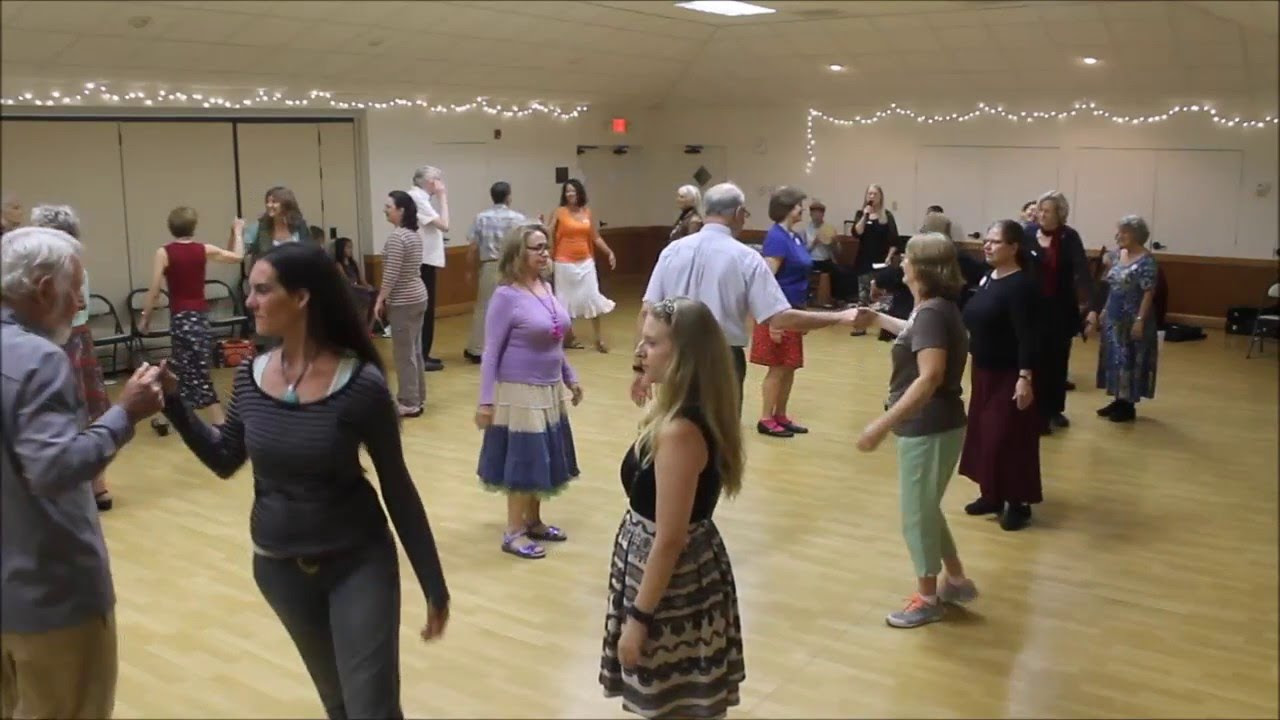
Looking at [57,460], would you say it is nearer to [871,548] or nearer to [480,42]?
[871,548]

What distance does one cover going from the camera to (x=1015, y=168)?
39.9 ft

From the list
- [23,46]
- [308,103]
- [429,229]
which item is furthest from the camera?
[308,103]

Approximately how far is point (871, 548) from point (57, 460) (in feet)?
12.0

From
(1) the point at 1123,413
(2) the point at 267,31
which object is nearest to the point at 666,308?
(1) the point at 1123,413

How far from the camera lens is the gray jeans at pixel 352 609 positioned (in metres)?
2.32

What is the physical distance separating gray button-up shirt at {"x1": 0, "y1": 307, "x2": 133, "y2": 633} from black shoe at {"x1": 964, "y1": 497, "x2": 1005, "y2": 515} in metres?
4.00

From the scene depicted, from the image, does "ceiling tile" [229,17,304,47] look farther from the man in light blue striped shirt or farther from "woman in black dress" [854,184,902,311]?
"woman in black dress" [854,184,902,311]

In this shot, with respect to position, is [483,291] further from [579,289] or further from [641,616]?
[641,616]

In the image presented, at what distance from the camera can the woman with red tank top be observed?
20.0 ft

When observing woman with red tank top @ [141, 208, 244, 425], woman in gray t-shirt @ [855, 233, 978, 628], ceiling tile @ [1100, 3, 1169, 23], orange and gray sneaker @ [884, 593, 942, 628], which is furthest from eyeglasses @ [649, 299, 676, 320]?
ceiling tile @ [1100, 3, 1169, 23]

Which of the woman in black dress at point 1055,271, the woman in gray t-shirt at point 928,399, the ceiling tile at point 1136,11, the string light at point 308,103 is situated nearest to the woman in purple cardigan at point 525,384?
the woman in gray t-shirt at point 928,399

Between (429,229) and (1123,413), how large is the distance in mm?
5010

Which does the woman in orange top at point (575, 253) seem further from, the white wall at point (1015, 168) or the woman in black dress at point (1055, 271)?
the white wall at point (1015, 168)

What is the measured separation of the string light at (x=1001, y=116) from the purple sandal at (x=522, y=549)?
8.03 meters
